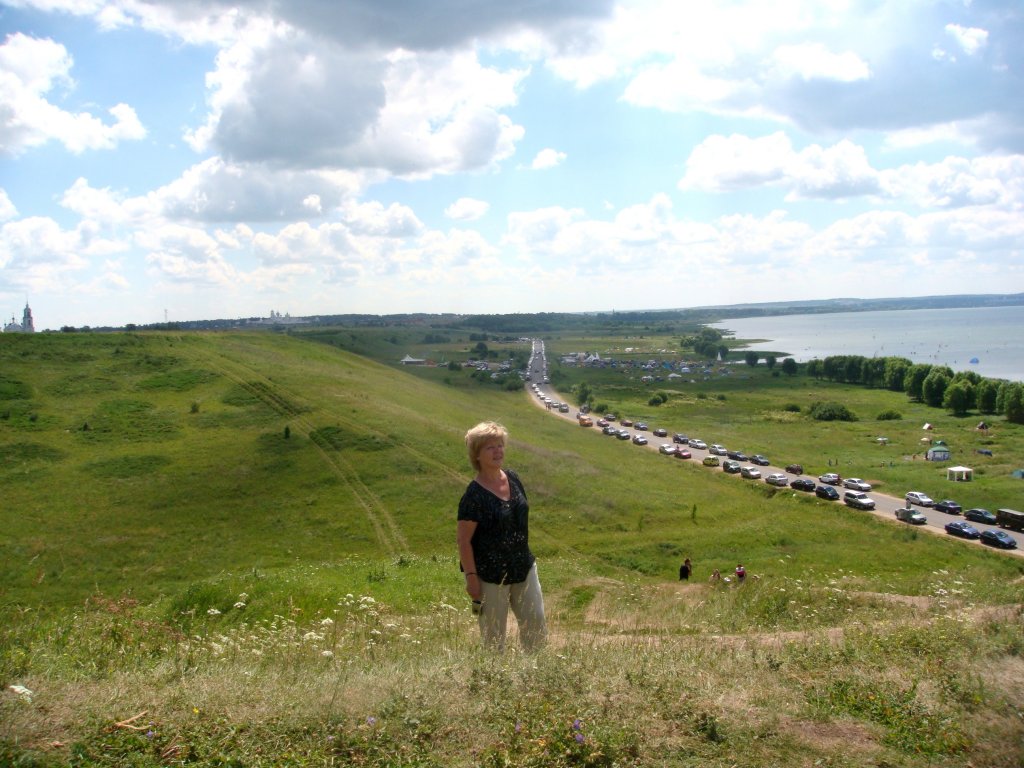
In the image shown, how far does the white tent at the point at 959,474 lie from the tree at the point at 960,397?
45.1 m

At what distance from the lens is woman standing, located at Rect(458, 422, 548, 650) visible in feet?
20.3

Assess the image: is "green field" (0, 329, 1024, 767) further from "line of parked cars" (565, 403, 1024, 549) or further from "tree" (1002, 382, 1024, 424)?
"line of parked cars" (565, 403, 1024, 549)

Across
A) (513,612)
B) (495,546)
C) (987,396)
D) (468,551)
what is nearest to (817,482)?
(513,612)

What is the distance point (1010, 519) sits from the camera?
3931 cm

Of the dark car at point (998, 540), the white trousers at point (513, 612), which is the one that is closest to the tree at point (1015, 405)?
the dark car at point (998, 540)

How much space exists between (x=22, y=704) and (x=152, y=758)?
1184 mm

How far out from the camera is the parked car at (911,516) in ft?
129

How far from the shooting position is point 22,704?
4668mm

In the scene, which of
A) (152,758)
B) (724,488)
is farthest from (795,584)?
(724,488)

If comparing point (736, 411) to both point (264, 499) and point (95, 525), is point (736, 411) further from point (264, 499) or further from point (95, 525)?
point (95, 525)

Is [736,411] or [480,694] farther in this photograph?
[736,411]

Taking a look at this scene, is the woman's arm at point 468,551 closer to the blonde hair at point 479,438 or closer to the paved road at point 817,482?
the blonde hair at point 479,438

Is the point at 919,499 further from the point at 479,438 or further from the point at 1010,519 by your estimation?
the point at 479,438

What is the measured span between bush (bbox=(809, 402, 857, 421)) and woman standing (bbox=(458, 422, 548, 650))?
92.3 metres
